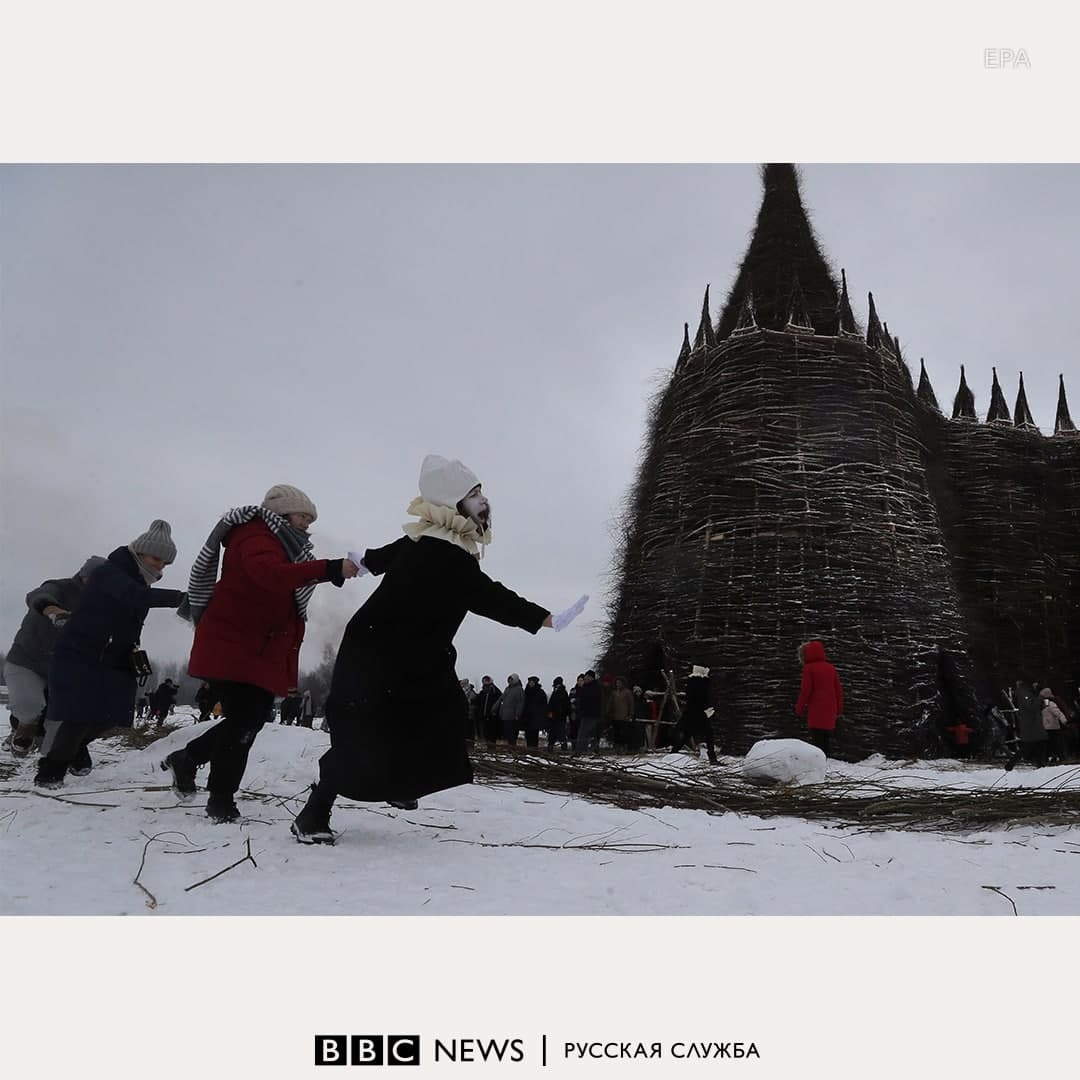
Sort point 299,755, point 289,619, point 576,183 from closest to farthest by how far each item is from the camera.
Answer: point 289,619 → point 576,183 → point 299,755

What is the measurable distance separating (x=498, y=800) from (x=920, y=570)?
7.63 m

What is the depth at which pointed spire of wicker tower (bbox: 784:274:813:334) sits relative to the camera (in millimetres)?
10258

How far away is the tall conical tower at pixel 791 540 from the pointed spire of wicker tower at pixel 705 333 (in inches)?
1.8

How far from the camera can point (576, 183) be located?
3.56 m

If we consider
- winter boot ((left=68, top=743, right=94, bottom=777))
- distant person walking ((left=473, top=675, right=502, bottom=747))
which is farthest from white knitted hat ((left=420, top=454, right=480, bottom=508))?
distant person walking ((left=473, top=675, right=502, bottom=747))

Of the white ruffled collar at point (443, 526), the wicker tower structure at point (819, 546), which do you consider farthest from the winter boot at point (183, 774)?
the wicker tower structure at point (819, 546)

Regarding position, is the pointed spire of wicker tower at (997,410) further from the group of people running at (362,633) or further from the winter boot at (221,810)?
the winter boot at (221,810)

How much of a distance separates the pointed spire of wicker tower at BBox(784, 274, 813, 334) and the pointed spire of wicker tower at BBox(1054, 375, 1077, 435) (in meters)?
4.69

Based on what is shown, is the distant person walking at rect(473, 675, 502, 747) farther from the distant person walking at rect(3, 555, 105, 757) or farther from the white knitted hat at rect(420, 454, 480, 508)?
the white knitted hat at rect(420, 454, 480, 508)

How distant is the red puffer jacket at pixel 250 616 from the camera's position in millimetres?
2607

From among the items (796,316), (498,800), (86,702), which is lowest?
(498,800)
